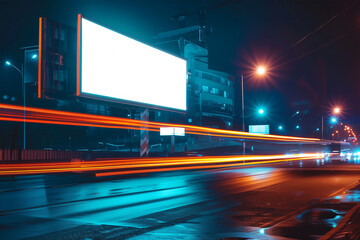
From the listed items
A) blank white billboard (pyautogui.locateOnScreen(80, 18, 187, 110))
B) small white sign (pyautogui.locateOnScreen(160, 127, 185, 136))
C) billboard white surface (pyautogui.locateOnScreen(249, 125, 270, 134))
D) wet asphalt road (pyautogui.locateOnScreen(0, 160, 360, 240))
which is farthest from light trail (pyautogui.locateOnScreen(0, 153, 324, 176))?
billboard white surface (pyautogui.locateOnScreen(249, 125, 270, 134))

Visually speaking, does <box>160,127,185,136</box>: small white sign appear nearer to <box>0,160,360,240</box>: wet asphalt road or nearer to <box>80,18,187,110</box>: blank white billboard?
<box>80,18,187,110</box>: blank white billboard

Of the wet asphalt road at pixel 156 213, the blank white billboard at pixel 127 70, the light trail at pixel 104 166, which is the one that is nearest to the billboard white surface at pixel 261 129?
the blank white billboard at pixel 127 70

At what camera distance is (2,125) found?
56.0m

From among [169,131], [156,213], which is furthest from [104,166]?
[156,213]

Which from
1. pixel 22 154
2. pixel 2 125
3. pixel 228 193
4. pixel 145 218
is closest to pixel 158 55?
pixel 22 154

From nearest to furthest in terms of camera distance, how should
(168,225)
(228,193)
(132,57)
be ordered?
(168,225) → (228,193) → (132,57)

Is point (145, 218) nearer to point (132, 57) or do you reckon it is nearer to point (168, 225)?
point (168, 225)

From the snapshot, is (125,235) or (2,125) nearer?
(125,235)

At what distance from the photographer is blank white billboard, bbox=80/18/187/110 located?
25.5m

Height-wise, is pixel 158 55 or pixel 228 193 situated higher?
pixel 158 55

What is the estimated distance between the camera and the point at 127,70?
28141 mm

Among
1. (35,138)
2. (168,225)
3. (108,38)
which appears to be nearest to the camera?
(168,225)

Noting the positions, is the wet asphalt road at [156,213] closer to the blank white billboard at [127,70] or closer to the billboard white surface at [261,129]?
the blank white billboard at [127,70]

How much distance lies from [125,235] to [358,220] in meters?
4.76
